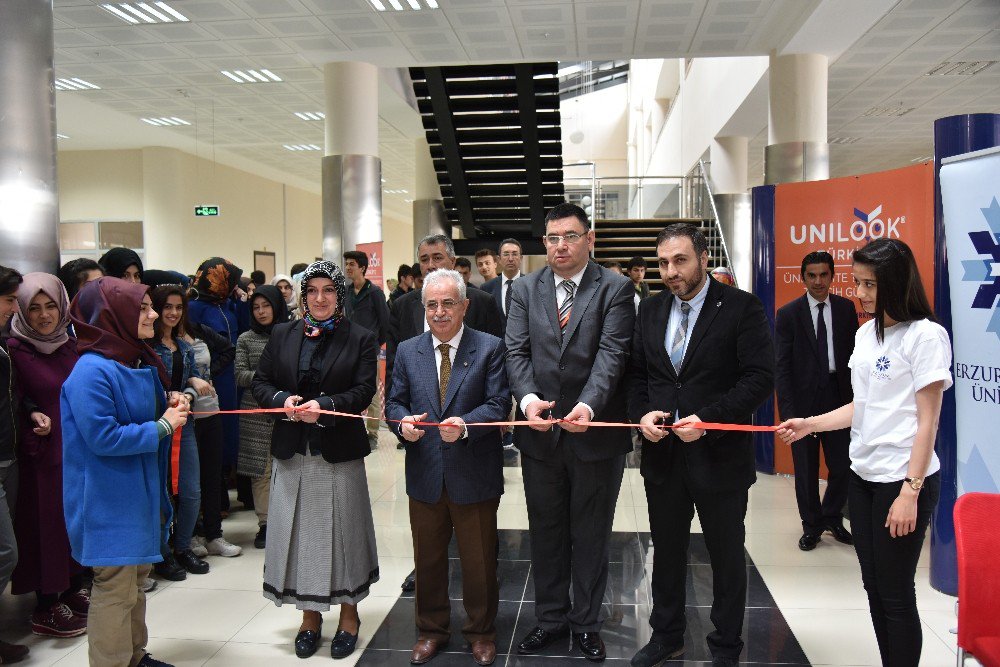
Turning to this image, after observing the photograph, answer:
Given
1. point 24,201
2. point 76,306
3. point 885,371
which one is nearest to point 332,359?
point 76,306

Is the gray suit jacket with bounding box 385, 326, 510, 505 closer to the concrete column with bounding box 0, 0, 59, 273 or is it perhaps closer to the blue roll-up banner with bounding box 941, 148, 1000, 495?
the blue roll-up banner with bounding box 941, 148, 1000, 495

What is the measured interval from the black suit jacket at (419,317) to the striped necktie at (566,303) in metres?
0.70

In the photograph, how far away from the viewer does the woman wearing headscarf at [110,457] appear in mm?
2807

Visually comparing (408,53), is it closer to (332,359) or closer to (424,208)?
(424,208)

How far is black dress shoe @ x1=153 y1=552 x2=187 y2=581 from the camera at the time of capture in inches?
171

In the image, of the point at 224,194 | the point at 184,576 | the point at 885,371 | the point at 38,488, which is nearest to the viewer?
the point at 885,371

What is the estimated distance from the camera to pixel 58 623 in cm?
361

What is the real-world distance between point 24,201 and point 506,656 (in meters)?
3.89

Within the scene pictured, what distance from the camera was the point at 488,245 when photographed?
14.0 meters

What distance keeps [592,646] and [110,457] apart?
2.17m

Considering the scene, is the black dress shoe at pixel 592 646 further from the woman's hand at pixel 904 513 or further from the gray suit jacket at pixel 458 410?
the woman's hand at pixel 904 513

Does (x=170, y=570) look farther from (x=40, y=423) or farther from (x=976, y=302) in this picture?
(x=976, y=302)

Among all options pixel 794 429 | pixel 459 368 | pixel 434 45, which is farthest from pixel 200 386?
pixel 434 45

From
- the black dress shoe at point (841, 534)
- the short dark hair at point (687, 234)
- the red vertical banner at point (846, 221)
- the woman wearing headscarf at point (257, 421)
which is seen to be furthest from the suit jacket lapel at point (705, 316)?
the woman wearing headscarf at point (257, 421)
